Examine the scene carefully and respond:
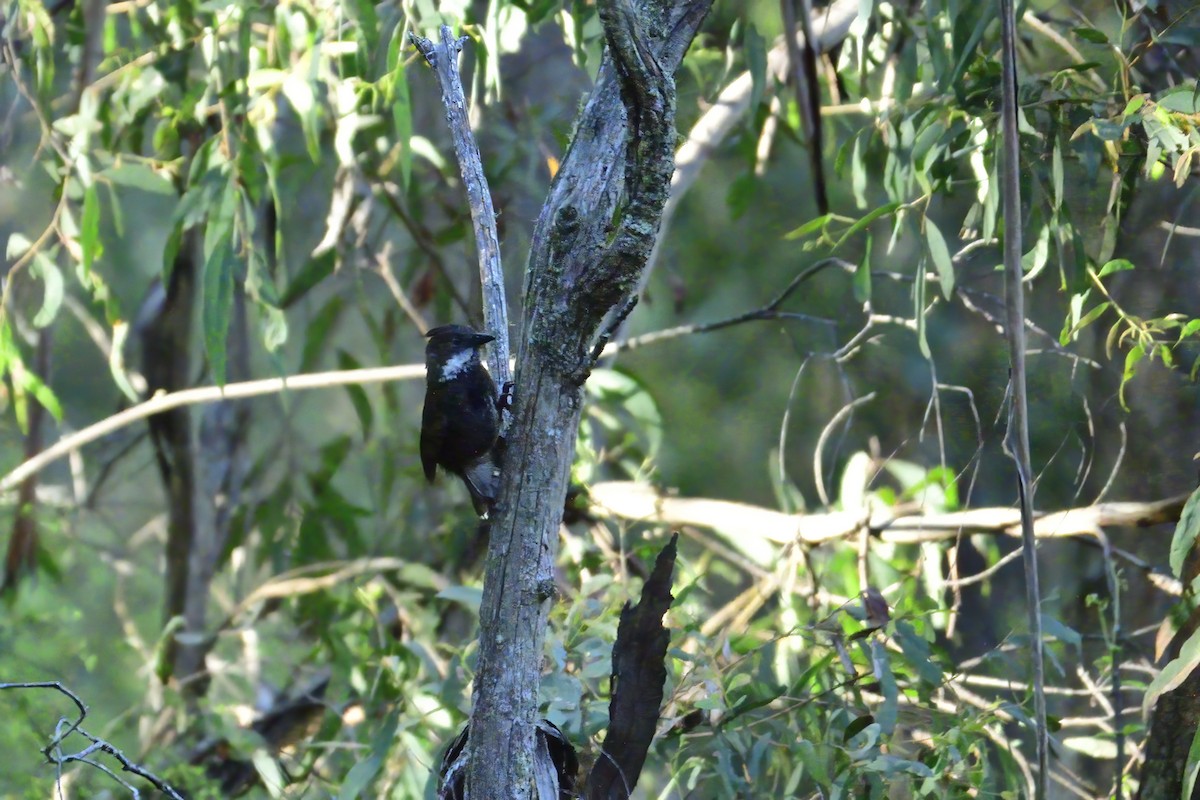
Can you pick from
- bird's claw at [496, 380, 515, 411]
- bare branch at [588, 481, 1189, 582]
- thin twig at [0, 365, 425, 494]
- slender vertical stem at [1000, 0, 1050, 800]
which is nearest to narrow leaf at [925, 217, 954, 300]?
bare branch at [588, 481, 1189, 582]

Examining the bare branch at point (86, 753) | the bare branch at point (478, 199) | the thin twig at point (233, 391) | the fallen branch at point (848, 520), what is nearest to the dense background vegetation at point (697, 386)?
the fallen branch at point (848, 520)

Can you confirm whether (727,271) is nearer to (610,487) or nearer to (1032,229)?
(610,487)

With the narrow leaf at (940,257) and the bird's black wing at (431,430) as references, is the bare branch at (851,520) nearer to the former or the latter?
the narrow leaf at (940,257)

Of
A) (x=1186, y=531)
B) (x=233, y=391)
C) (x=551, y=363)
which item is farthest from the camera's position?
(x=233, y=391)

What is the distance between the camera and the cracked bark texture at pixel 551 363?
3.82ft

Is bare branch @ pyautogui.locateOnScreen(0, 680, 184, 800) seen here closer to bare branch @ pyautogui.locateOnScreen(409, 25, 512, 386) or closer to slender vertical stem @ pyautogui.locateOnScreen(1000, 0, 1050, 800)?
bare branch @ pyautogui.locateOnScreen(409, 25, 512, 386)

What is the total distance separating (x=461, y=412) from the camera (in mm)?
1708

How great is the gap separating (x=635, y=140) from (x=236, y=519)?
10.3ft

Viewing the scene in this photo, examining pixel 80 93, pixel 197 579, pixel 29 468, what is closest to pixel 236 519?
pixel 197 579

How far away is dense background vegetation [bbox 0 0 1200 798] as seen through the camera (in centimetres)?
203

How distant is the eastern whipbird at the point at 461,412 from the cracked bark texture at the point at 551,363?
0.98 ft

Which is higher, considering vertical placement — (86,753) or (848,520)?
(86,753)

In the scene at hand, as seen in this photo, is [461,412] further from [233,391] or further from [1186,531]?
[233,391]

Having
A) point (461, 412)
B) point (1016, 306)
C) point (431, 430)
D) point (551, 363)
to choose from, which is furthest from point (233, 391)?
point (1016, 306)
